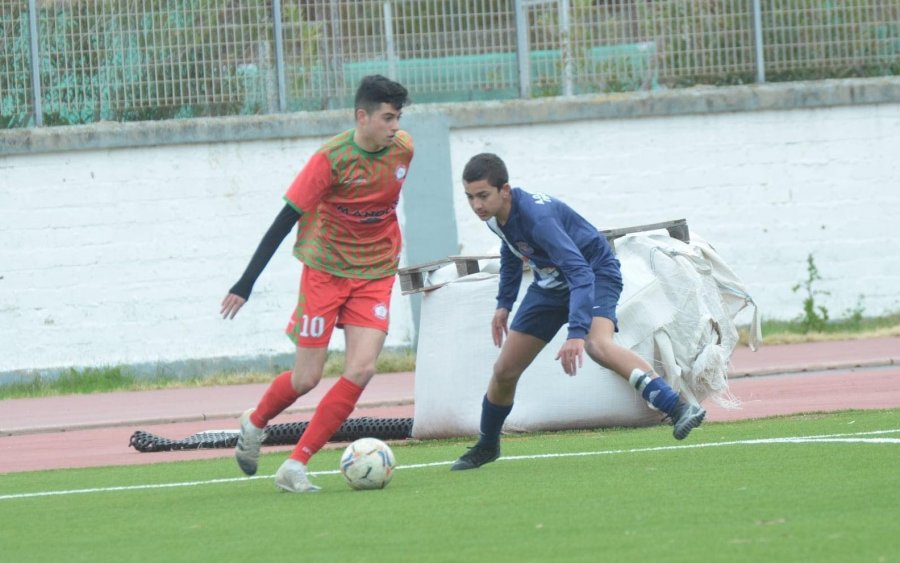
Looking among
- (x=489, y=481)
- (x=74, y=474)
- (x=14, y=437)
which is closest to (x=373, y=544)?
(x=489, y=481)

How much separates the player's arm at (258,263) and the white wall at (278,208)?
10.2 metres

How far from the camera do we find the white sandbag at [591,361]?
10312 millimetres

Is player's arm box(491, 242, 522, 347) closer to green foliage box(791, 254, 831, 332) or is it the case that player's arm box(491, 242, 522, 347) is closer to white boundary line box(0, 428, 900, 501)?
white boundary line box(0, 428, 900, 501)

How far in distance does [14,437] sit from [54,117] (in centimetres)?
567

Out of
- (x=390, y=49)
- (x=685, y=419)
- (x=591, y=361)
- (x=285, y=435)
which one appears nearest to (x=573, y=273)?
(x=685, y=419)

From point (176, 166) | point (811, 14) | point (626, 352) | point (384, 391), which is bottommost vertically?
point (384, 391)

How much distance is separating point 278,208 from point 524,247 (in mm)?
10038

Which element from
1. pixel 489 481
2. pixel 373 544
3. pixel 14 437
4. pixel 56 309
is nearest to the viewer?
pixel 373 544

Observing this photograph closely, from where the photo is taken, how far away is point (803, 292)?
18781mm

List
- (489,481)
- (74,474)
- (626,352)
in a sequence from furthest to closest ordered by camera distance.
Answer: (74,474) → (626,352) → (489,481)

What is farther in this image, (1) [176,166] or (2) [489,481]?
(1) [176,166]

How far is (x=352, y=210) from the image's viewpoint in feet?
26.7

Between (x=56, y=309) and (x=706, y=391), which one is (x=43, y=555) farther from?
(x=56, y=309)

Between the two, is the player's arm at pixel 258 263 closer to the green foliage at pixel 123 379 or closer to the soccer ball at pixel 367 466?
the soccer ball at pixel 367 466
